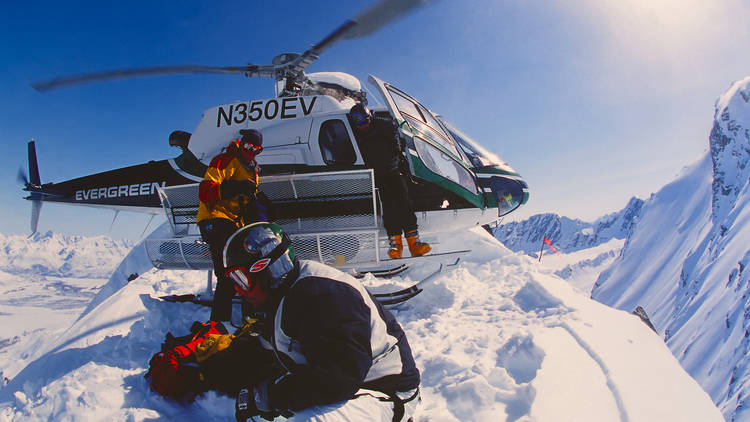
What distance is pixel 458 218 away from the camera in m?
5.66

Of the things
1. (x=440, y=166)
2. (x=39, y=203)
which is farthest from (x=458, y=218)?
(x=39, y=203)

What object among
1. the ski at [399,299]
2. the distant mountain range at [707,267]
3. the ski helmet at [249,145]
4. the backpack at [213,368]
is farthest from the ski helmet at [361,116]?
the distant mountain range at [707,267]

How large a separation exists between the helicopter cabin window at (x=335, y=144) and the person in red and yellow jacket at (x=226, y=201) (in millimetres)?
1371

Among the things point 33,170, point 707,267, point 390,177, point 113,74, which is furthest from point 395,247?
point 707,267

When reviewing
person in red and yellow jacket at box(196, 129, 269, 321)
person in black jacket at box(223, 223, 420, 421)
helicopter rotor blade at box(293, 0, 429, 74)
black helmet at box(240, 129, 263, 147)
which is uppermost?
helicopter rotor blade at box(293, 0, 429, 74)

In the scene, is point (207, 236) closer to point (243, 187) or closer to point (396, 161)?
point (243, 187)

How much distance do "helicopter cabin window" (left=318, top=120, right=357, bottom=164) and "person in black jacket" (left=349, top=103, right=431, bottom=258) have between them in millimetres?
498

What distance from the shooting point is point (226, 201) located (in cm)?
412

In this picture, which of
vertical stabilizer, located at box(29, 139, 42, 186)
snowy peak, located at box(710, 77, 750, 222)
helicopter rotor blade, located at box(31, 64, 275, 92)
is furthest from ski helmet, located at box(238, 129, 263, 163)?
snowy peak, located at box(710, 77, 750, 222)

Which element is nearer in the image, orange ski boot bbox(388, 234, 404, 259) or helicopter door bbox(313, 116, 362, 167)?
orange ski boot bbox(388, 234, 404, 259)

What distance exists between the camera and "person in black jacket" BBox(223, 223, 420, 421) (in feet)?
6.37

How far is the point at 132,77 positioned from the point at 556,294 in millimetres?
7321

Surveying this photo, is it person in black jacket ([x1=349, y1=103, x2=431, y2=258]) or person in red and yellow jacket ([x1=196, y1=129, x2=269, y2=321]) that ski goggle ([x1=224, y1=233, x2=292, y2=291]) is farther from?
person in black jacket ([x1=349, y1=103, x2=431, y2=258])

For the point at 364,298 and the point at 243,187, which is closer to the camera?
the point at 364,298
